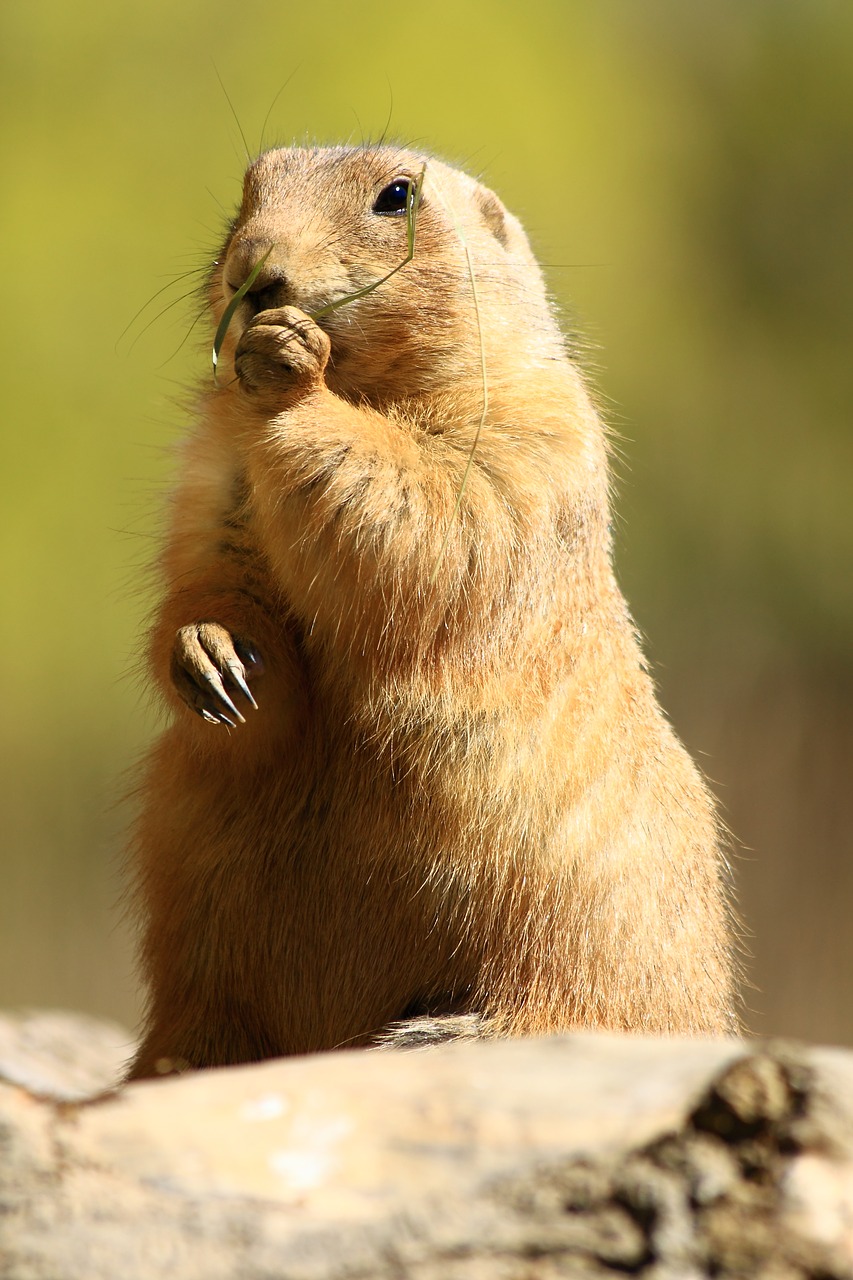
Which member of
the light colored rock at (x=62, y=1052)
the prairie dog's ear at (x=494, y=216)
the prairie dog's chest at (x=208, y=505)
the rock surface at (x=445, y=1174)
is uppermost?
the prairie dog's ear at (x=494, y=216)

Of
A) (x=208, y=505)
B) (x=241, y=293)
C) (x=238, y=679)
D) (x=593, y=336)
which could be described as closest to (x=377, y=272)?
(x=241, y=293)

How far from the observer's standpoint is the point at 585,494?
4.44m

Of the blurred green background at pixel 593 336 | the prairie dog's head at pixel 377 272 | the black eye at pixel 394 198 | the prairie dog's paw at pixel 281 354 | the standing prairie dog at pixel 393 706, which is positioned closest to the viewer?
the prairie dog's paw at pixel 281 354

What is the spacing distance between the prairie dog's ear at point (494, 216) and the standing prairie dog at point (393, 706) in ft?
1.69

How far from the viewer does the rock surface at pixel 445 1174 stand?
223 centimetres

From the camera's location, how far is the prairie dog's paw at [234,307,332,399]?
392 centimetres

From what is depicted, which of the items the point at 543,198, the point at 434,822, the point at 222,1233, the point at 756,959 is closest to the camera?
the point at 222,1233

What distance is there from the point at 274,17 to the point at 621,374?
13.9ft

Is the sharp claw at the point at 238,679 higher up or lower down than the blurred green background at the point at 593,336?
lower down

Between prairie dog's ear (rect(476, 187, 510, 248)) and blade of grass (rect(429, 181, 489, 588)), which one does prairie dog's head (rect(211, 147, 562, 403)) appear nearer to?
blade of grass (rect(429, 181, 489, 588))

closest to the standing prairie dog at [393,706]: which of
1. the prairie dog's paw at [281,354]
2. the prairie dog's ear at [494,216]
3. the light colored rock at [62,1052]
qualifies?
the prairie dog's paw at [281,354]

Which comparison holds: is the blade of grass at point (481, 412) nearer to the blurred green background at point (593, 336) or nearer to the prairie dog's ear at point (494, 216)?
the prairie dog's ear at point (494, 216)

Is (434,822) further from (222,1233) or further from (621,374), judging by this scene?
(621,374)


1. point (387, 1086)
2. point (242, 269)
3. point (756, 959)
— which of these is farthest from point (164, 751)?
point (756, 959)
